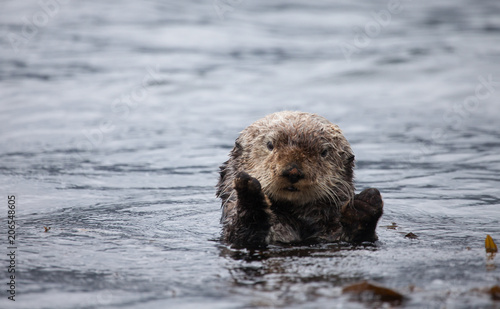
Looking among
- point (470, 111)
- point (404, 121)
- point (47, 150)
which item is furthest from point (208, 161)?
point (470, 111)

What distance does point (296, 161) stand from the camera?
4367 millimetres

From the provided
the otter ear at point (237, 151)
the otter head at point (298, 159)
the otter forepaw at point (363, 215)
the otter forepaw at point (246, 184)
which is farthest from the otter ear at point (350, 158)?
the otter forepaw at point (246, 184)

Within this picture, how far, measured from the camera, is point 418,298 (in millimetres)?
3266

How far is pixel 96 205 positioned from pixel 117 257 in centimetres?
198

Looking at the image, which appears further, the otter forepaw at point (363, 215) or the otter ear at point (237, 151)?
the otter ear at point (237, 151)

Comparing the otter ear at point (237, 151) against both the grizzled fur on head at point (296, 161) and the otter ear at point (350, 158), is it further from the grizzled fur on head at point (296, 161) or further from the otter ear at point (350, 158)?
the otter ear at point (350, 158)

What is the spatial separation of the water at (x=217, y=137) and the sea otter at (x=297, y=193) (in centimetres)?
21

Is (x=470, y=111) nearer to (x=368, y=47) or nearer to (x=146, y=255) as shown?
(x=368, y=47)

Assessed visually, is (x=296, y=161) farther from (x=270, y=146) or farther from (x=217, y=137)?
(x=217, y=137)

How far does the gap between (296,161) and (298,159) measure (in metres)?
0.05

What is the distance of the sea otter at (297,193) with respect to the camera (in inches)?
171

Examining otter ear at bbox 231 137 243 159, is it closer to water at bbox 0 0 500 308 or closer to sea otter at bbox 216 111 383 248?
sea otter at bbox 216 111 383 248

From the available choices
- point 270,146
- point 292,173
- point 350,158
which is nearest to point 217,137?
point 350,158

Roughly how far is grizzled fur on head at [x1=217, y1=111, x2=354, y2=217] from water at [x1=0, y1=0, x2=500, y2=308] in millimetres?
410
